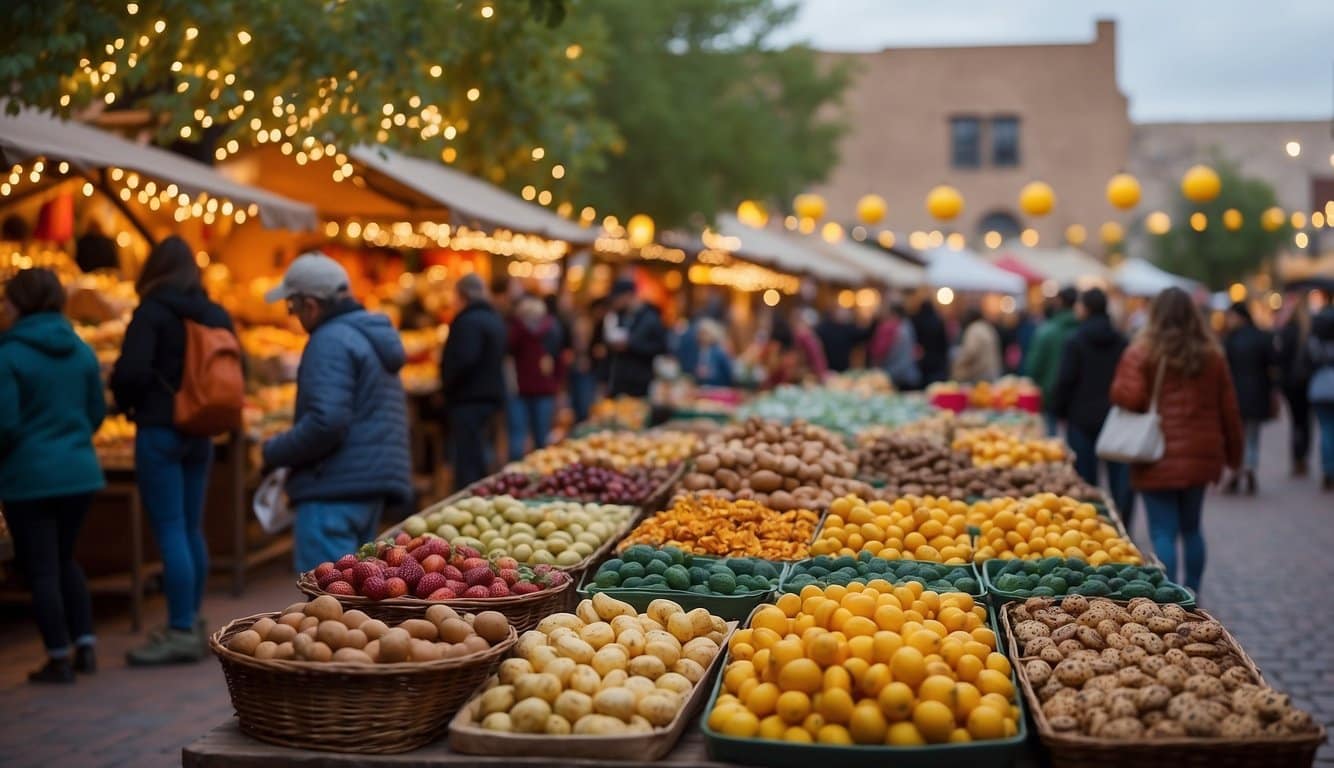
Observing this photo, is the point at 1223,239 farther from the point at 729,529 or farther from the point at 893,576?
the point at 893,576

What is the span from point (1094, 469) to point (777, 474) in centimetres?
429

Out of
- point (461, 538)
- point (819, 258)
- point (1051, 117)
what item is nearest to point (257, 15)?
point (461, 538)

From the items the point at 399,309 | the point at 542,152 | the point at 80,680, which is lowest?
the point at 80,680

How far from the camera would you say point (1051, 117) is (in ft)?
158

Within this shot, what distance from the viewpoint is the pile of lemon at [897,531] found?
18.9 ft

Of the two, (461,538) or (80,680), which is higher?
(461,538)

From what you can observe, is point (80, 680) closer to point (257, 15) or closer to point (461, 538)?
point (461, 538)

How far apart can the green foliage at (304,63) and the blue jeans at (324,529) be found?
2454 millimetres

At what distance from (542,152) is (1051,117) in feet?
129

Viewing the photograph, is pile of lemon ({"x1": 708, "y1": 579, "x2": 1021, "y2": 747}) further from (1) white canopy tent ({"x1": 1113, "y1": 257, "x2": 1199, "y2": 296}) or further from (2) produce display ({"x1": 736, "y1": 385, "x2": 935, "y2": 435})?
(1) white canopy tent ({"x1": 1113, "y1": 257, "x2": 1199, "y2": 296})

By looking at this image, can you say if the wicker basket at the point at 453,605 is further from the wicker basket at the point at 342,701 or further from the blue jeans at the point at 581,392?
the blue jeans at the point at 581,392

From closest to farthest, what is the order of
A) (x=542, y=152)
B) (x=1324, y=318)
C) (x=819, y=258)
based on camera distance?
(x=542, y=152)
(x=1324, y=318)
(x=819, y=258)

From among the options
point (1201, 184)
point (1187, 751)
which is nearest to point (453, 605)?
point (1187, 751)

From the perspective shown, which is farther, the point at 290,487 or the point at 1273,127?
the point at 1273,127
